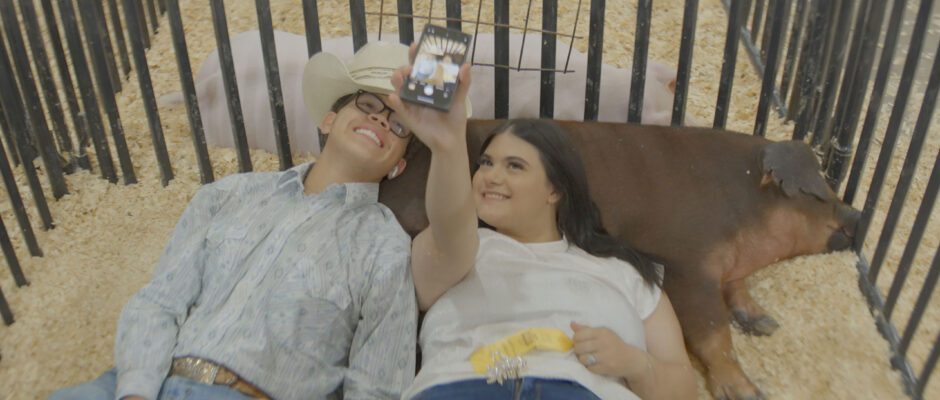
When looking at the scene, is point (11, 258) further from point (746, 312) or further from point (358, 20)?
point (746, 312)

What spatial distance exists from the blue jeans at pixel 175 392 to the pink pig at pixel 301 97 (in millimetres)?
1089

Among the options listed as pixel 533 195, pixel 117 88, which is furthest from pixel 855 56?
pixel 117 88

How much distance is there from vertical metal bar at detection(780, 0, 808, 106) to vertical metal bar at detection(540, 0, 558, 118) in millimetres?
886

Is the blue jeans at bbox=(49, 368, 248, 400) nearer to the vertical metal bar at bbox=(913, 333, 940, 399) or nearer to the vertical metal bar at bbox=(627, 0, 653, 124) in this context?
the vertical metal bar at bbox=(627, 0, 653, 124)

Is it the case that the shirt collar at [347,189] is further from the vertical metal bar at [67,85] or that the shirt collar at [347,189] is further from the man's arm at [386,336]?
the vertical metal bar at [67,85]

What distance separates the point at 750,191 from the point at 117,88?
2.20 meters

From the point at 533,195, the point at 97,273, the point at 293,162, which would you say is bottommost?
the point at 97,273

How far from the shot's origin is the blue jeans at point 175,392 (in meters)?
1.64

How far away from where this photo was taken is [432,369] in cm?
172

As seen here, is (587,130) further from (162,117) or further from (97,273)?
(162,117)

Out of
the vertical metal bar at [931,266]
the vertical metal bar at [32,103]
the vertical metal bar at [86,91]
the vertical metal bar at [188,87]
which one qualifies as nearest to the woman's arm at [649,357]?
the vertical metal bar at [931,266]

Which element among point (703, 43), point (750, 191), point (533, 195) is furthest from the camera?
point (703, 43)

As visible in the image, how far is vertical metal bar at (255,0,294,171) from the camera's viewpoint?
2246 mm

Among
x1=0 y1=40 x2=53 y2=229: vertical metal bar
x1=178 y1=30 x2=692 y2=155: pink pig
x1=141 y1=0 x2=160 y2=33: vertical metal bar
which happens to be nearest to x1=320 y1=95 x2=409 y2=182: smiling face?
x1=178 y1=30 x2=692 y2=155: pink pig
